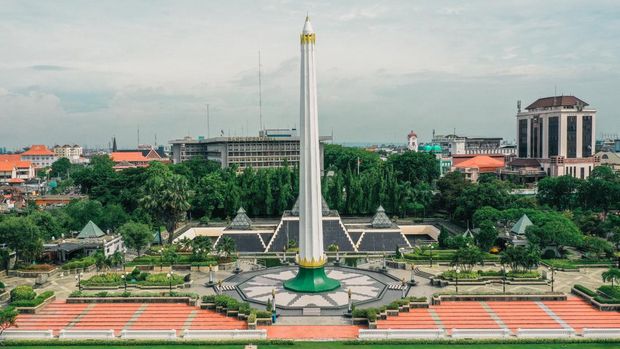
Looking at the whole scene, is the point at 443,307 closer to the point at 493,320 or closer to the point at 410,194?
the point at 493,320

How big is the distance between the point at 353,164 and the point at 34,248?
259 ft

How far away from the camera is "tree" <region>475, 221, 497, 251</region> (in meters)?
50.1

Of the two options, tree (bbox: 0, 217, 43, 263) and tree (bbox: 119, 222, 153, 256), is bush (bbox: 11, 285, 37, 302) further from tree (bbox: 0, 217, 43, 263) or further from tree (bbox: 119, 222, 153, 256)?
tree (bbox: 119, 222, 153, 256)

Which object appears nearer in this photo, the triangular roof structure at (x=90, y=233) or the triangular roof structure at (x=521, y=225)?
the triangular roof structure at (x=521, y=225)

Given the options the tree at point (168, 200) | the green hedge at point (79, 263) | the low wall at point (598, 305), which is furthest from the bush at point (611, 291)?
the green hedge at point (79, 263)

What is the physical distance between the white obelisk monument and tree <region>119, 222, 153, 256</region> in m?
18.5

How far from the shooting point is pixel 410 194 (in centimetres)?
7350

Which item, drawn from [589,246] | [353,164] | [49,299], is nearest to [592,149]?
[353,164]

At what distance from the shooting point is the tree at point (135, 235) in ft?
161

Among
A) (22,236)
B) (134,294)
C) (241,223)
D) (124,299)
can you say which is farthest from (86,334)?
(241,223)

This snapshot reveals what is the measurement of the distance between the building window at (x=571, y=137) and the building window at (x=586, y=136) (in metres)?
1.67

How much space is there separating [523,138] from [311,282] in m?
91.7

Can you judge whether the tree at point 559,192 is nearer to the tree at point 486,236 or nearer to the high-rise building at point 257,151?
the tree at point 486,236

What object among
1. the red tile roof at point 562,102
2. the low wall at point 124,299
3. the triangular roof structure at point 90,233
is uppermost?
the red tile roof at point 562,102
